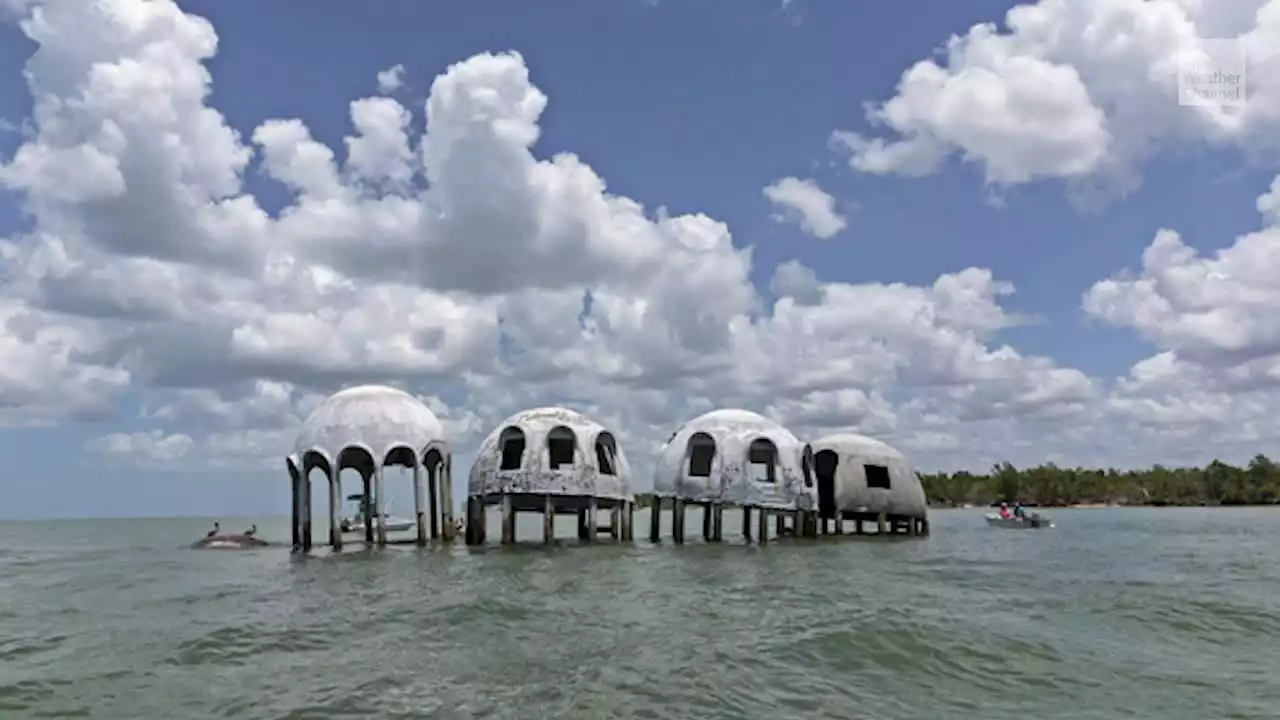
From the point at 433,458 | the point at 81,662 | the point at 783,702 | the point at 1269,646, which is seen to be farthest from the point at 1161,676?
the point at 433,458

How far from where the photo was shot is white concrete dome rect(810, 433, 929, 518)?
156 feet

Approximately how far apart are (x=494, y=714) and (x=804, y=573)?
1861cm

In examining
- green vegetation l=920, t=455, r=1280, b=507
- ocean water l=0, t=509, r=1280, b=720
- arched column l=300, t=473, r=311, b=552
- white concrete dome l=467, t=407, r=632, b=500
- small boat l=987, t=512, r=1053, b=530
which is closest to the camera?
ocean water l=0, t=509, r=1280, b=720

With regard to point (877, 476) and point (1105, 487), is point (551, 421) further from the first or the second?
point (1105, 487)

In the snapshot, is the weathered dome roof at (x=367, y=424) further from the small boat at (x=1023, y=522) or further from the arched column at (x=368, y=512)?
the small boat at (x=1023, y=522)

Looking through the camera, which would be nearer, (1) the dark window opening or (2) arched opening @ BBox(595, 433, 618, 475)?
(2) arched opening @ BBox(595, 433, 618, 475)

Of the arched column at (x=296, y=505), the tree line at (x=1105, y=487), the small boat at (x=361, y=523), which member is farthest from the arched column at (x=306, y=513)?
the tree line at (x=1105, y=487)

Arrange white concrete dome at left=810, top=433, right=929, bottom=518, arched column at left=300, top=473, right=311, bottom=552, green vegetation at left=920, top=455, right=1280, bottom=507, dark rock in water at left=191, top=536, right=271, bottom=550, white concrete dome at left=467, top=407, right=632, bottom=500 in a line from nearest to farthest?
1. white concrete dome at left=467, top=407, right=632, bottom=500
2. arched column at left=300, top=473, right=311, bottom=552
3. white concrete dome at left=810, top=433, right=929, bottom=518
4. dark rock in water at left=191, top=536, right=271, bottom=550
5. green vegetation at left=920, top=455, right=1280, bottom=507

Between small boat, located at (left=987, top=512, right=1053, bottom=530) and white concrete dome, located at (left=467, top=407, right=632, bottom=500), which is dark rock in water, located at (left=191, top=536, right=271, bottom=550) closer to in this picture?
white concrete dome, located at (left=467, top=407, right=632, bottom=500)

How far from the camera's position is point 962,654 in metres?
17.3

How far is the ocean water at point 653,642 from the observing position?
46.6ft

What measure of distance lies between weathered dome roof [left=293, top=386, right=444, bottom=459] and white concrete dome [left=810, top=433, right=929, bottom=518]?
18.0 metres

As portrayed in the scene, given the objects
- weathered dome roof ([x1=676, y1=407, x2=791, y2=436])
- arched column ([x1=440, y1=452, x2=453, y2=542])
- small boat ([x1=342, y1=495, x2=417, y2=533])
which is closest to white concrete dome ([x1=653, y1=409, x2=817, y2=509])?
weathered dome roof ([x1=676, y1=407, x2=791, y2=436])

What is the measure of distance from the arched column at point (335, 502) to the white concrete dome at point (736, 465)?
499 inches
